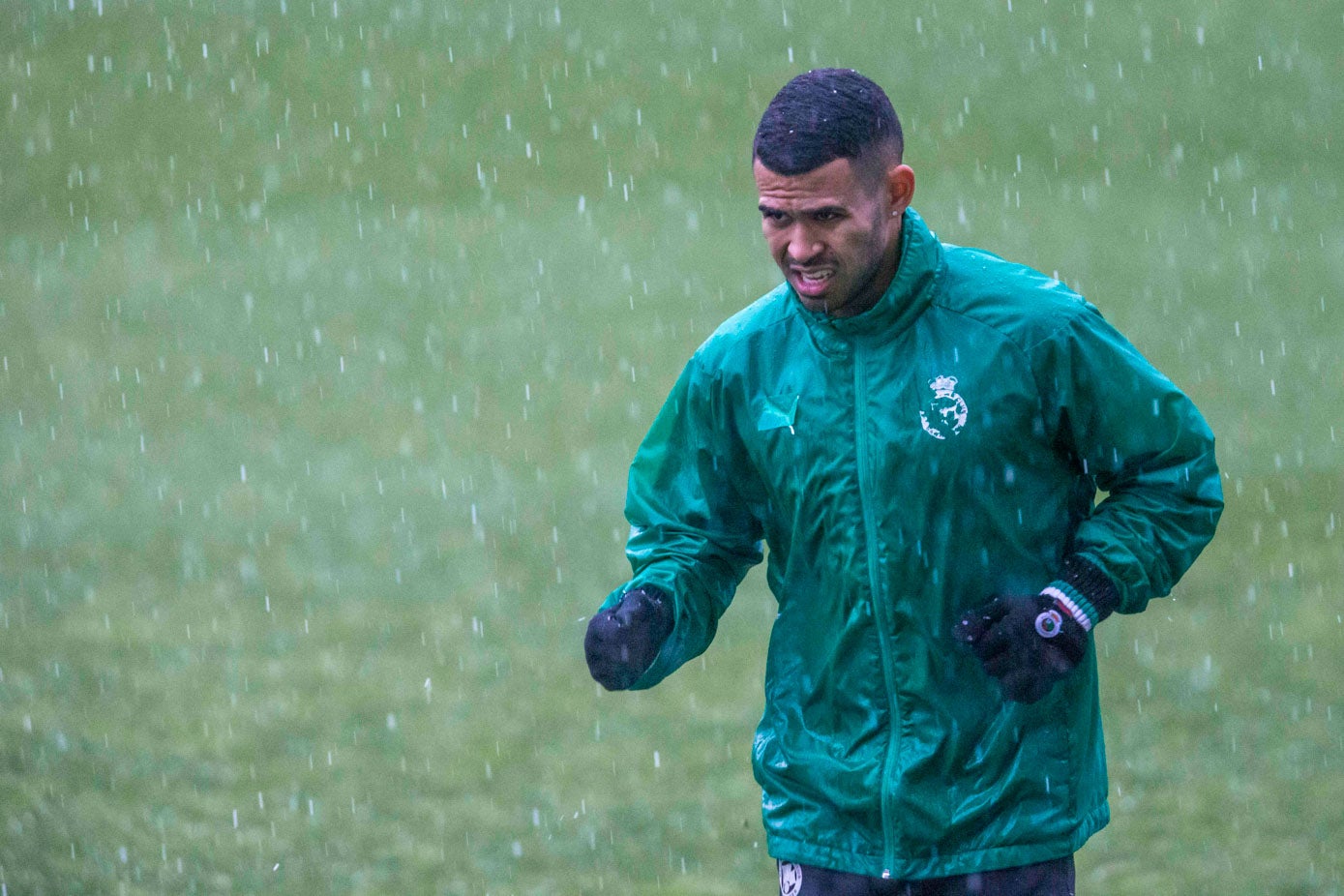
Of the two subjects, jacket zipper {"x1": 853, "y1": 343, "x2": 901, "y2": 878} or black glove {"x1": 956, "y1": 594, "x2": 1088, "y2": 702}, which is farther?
jacket zipper {"x1": 853, "y1": 343, "x2": 901, "y2": 878}

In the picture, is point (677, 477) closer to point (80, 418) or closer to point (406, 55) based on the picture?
point (80, 418)

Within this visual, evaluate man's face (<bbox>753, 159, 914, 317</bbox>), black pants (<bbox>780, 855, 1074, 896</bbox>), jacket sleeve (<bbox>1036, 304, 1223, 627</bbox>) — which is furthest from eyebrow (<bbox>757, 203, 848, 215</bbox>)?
black pants (<bbox>780, 855, 1074, 896</bbox>)

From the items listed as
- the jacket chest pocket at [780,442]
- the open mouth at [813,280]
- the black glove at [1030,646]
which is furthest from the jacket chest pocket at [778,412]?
the black glove at [1030,646]

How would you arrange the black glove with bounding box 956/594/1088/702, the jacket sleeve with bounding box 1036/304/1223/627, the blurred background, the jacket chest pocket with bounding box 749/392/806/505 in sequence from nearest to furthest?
the black glove with bounding box 956/594/1088/702
the jacket sleeve with bounding box 1036/304/1223/627
the jacket chest pocket with bounding box 749/392/806/505
the blurred background

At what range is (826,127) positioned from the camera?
2.88 metres

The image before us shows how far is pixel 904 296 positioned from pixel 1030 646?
0.68 m

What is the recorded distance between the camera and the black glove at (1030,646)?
284 centimetres

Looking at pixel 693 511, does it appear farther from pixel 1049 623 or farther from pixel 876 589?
pixel 1049 623

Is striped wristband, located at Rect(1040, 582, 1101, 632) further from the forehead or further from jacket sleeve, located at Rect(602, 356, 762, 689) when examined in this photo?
the forehead

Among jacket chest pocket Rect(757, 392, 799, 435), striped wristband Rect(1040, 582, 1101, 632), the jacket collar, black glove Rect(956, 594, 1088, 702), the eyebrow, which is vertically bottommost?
→ black glove Rect(956, 594, 1088, 702)

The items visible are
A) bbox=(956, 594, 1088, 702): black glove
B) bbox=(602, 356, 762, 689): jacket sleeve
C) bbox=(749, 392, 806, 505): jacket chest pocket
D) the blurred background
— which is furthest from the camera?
the blurred background

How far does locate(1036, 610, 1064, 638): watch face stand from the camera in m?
2.84

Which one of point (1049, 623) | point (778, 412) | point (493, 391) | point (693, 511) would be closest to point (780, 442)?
point (778, 412)

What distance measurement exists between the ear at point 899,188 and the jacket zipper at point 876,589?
0.28 m
